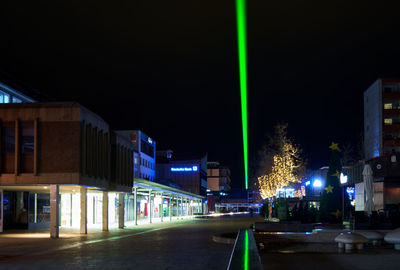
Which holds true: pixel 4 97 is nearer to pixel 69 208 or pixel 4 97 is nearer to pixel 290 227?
pixel 69 208

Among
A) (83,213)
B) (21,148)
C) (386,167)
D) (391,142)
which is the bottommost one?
(83,213)

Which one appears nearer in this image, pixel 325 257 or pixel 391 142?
pixel 325 257

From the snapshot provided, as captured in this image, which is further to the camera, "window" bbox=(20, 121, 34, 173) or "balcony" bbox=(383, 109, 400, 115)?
"balcony" bbox=(383, 109, 400, 115)

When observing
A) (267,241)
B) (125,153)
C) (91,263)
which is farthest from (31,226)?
(91,263)

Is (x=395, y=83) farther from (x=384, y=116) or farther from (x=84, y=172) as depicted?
(x=84, y=172)

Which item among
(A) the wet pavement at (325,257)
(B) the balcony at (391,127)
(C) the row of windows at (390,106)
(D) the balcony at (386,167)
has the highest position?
(C) the row of windows at (390,106)

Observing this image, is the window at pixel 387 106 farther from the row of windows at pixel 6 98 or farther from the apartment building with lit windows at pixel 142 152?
the row of windows at pixel 6 98

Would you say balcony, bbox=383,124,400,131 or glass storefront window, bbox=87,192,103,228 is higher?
balcony, bbox=383,124,400,131

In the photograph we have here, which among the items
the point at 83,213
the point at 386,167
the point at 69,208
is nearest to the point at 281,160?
the point at 386,167

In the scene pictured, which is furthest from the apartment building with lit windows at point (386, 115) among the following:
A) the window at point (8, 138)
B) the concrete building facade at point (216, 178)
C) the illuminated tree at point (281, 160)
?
the concrete building facade at point (216, 178)

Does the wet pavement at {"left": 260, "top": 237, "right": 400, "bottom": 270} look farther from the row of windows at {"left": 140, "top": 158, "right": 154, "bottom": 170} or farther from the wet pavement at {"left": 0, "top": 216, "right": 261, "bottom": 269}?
the row of windows at {"left": 140, "top": 158, "right": 154, "bottom": 170}

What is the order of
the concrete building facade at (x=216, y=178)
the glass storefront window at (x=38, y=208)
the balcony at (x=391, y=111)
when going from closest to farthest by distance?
the glass storefront window at (x=38, y=208) → the balcony at (x=391, y=111) → the concrete building facade at (x=216, y=178)

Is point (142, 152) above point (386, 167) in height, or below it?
above

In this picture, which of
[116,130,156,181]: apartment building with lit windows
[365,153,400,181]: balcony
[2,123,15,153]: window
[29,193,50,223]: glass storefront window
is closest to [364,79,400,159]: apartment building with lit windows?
[116,130,156,181]: apartment building with lit windows
